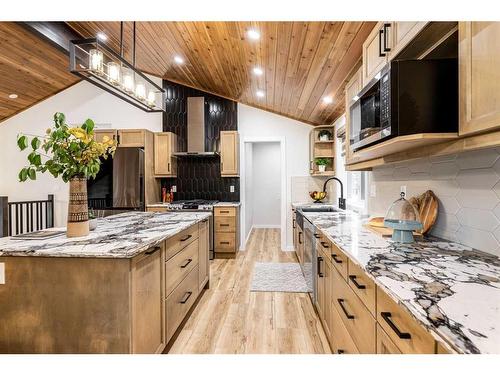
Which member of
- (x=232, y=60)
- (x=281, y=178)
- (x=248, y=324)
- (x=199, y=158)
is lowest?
(x=248, y=324)

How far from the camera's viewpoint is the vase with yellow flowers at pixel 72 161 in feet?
5.67

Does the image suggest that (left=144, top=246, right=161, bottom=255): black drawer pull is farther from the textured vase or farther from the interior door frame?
the interior door frame

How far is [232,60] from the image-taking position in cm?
344

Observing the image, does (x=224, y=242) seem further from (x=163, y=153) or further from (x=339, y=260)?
(x=339, y=260)

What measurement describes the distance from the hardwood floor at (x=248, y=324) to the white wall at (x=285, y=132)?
2343mm

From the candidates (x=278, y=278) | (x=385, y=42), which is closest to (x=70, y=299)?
(x=385, y=42)

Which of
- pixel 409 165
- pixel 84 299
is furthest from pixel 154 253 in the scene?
pixel 409 165

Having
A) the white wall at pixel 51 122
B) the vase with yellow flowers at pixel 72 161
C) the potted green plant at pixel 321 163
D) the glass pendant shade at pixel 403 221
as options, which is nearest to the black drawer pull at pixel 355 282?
the glass pendant shade at pixel 403 221

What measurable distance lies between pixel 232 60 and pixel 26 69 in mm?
3865

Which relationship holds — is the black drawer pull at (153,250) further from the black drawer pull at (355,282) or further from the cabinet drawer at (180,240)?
A: the black drawer pull at (355,282)

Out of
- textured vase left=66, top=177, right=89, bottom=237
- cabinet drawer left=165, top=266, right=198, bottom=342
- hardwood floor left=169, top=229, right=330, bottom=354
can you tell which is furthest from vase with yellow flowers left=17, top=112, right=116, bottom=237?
hardwood floor left=169, top=229, right=330, bottom=354

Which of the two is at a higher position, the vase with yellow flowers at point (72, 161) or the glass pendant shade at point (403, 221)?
the vase with yellow flowers at point (72, 161)

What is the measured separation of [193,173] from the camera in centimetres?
544

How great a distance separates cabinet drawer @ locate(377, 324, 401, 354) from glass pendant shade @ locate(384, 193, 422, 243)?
70 centimetres
